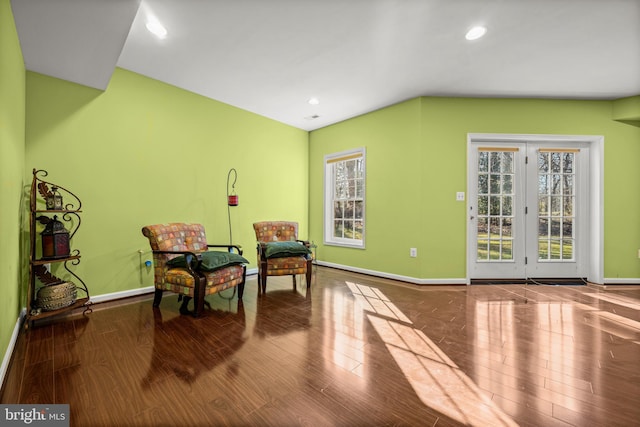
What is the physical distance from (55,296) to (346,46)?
3.58m

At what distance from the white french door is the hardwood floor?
1.15 metres

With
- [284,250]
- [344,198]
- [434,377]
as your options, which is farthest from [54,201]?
[344,198]

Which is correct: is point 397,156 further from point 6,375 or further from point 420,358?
point 6,375

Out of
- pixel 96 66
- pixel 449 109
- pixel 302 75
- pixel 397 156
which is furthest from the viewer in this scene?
pixel 397 156

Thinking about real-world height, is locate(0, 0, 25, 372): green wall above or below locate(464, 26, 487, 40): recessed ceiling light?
below

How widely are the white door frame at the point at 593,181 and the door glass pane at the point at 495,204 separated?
20 centimetres

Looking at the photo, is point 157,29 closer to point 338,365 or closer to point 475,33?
point 475,33

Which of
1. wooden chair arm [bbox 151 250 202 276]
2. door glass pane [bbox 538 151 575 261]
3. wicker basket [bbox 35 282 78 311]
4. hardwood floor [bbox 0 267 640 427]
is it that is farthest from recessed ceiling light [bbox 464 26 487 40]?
wicker basket [bbox 35 282 78 311]

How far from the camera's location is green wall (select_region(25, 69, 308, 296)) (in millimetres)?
2850

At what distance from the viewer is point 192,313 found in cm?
276

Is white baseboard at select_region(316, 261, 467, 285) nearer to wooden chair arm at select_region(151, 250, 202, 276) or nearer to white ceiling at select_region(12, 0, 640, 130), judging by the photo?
white ceiling at select_region(12, 0, 640, 130)

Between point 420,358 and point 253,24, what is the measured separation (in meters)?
3.06

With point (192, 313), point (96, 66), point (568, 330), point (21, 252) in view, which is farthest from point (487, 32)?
point (21, 252)

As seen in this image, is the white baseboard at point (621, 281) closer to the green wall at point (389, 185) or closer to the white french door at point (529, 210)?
the white french door at point (529, 210)
